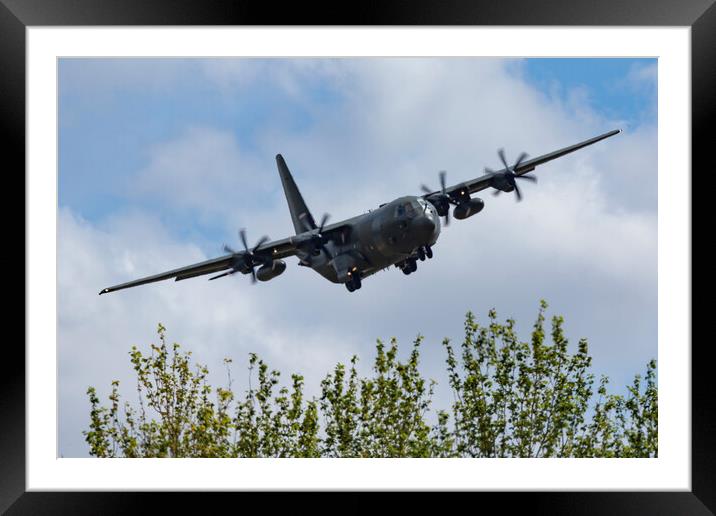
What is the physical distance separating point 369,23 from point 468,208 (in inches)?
479

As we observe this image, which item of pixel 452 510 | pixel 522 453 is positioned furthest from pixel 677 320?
pixel 522 453

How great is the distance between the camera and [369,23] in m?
8.02

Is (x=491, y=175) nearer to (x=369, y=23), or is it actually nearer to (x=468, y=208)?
(x=468, y=208)

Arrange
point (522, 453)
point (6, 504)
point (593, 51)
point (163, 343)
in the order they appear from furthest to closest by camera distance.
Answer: point (163, 343)
point (522, 453)
point (593, 51)
point (6, 504)

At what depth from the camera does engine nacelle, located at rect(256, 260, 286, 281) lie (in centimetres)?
1936

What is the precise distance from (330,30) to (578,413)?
10219 millimetres

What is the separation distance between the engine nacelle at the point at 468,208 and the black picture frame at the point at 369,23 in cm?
1167

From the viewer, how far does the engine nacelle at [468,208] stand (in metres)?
19.9

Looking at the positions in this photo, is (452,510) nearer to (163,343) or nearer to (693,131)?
(693,131)

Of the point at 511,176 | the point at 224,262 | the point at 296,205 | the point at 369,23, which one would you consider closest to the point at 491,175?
the point at 511,176

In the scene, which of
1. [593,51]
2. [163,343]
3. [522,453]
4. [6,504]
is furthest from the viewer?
[163,343]

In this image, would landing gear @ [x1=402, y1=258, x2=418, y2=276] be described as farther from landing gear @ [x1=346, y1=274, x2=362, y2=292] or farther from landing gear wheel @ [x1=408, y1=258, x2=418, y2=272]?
landing gear @ [x1=346, y1=274, x2=362, y2=292]

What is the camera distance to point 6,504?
8.05 meters

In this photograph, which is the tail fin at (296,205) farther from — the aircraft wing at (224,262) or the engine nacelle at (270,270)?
the engine nacelle at (270,270)
